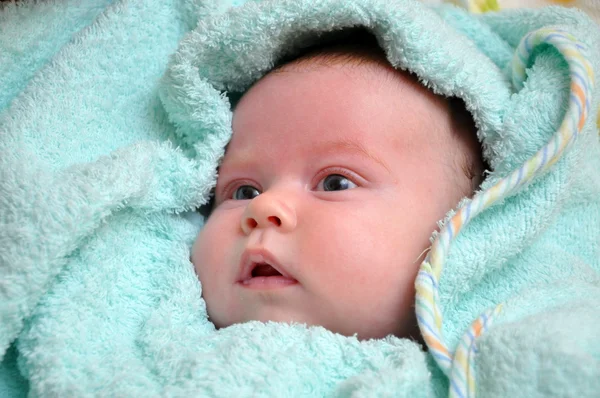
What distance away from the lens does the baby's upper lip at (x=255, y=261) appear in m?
0.95

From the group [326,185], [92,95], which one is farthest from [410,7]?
[92,95]

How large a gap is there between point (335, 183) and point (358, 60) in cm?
25

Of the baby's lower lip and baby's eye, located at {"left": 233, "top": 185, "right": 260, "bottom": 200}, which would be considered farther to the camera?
baby's eye, located at {"left": 233, "top": 185, "right": 260, "bottom": 200}

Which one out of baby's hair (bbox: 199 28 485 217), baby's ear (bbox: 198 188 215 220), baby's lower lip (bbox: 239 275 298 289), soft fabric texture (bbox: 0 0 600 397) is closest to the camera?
soft fabric texture (bbox: 0 0 600 397)

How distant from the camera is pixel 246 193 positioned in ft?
3.77

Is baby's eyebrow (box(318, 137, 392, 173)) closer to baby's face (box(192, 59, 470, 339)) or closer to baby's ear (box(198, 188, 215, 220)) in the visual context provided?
baby's face (box(192, 59, 470, 339))

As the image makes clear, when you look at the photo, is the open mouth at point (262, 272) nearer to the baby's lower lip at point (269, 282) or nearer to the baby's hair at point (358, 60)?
the baby's lower lip at point (269, 282)

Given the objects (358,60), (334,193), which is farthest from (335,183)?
(358,60)

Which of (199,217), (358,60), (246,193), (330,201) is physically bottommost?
(199,217)

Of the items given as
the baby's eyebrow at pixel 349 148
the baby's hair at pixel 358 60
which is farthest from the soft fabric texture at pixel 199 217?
the baby's eyebrow at pixel 349 148

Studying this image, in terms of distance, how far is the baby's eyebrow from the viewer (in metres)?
1.01

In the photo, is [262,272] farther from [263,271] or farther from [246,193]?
[246,193]

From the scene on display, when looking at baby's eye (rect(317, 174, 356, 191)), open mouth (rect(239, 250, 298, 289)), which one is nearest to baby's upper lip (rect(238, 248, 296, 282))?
open mouth (rect(239, 250, 298, 289))

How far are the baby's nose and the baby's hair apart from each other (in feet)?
0.96
